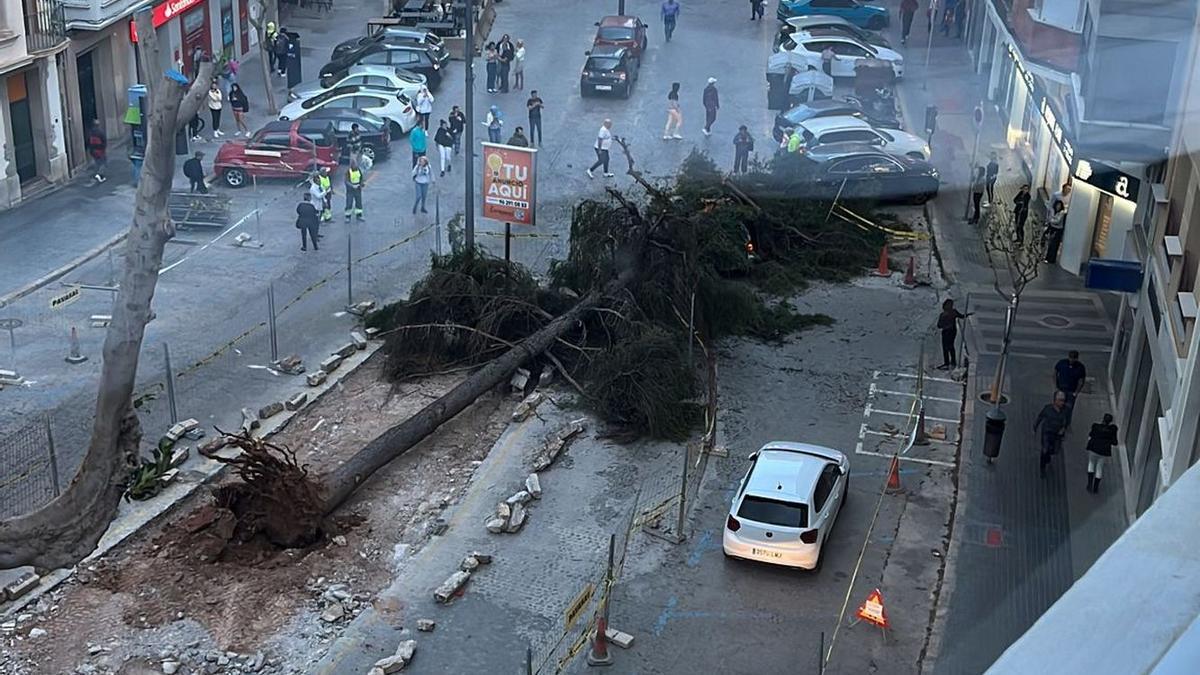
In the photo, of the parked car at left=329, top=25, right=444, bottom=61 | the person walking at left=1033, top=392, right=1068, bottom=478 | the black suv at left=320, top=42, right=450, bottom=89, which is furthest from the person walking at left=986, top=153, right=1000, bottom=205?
the parked car at left=329, top=25, right=444, bottom=61

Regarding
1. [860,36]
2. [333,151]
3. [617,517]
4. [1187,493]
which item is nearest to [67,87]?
[333,151]

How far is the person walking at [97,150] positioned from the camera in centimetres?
3094

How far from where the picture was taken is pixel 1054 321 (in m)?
23.8

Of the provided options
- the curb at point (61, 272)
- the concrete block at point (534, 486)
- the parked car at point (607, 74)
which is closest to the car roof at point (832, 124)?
the parked car at point (607, 74)

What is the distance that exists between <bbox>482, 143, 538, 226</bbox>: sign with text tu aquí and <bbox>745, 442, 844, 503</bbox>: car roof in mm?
6772

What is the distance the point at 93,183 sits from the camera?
30.1 meters

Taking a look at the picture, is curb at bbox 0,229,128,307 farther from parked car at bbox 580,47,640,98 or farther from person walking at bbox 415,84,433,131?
parked car at bbox 580,47,640,98

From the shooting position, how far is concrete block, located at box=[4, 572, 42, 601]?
14.2 meters

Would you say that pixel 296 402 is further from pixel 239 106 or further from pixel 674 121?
pixel 674 121

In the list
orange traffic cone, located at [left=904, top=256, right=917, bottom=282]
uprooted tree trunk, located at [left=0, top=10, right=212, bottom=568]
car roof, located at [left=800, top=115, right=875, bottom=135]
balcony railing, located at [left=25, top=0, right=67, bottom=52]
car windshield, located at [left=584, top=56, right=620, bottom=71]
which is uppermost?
uprooted tree trunk, located at [left=0, top=10, right=212, bottom=568]

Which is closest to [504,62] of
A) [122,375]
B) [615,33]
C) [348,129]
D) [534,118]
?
[615,33]

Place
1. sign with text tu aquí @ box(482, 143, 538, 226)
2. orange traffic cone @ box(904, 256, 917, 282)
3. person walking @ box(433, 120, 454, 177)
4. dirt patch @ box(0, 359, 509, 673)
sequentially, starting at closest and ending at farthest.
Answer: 1. dirt patch @ box(0, 359, 509, 673)
2. sign with text tu aquí @ box(482, 143, 538, 226)
3. orange traffic cone @ box(904, 256, 917, 282)
4. person walking @ box(433, 120, 454, 177)

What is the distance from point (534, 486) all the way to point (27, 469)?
619 centimetres

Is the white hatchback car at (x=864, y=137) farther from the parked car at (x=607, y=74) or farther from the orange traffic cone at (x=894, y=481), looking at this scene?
the orange traffic cone at (x=894, y=481)
